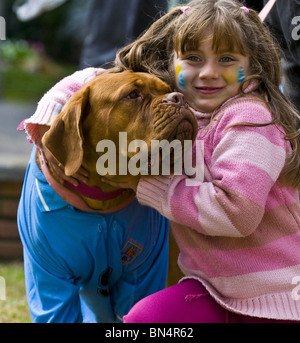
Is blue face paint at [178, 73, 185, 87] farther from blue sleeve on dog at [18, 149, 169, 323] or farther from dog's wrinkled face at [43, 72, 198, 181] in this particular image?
blue sleeve on dog at [18, 149, 169, 323]

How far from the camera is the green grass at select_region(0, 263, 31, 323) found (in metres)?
3.75

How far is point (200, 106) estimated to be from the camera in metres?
2.71

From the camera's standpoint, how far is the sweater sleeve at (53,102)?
2793 millimetres

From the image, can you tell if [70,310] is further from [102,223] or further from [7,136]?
[7,136]

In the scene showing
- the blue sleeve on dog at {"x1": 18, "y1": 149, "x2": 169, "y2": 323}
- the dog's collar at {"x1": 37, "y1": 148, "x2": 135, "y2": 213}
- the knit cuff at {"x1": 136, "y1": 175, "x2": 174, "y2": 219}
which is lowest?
the blue sleeve on dog at {"x1": 18, "y1": 149, "x2": 169, "y2": 323}

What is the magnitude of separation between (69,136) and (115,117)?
8.2 inches

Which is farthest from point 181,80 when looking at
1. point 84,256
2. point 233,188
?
point 84,256

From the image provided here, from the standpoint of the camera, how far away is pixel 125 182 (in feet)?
8.77

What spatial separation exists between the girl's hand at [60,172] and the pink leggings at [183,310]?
1.91ft

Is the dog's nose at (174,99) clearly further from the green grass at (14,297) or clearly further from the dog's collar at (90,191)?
the green grass at (14,297)

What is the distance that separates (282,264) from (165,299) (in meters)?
0.50

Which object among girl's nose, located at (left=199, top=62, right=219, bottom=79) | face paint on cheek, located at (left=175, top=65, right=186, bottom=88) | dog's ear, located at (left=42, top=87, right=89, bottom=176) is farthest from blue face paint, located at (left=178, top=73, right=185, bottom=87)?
dog's ear, located at (left=42, top=87, right=89, bottom=176)

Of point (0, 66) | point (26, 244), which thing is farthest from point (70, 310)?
point (0, 66)

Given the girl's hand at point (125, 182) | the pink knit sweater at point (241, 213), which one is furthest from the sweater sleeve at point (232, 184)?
the girl's hand at point (125, 182)
